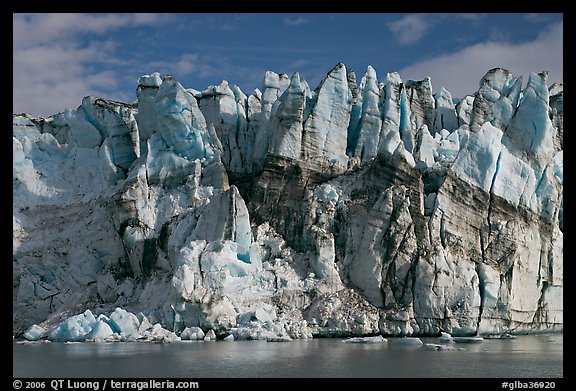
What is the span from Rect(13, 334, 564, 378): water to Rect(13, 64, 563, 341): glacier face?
313 centimetres

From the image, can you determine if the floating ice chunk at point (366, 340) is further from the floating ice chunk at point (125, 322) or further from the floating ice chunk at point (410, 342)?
the floating ice chunk at point (125, 322)

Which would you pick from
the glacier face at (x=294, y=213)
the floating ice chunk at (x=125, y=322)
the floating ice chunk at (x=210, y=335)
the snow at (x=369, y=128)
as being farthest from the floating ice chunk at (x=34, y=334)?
the snow at (x=369, y=128)

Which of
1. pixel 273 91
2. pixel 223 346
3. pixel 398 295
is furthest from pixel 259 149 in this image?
pixel 223 346

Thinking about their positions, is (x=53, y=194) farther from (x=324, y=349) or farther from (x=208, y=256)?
(x=324, y=349)

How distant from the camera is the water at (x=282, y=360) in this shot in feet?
85.1

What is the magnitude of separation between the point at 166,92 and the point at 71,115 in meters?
6.57

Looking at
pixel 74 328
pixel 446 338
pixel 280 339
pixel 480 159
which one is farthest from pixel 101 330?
pixel 480 159

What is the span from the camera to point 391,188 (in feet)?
137

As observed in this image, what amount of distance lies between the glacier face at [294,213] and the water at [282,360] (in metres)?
3.13

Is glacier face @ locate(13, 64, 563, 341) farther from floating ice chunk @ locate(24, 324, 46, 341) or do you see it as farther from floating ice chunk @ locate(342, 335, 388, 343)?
floating ice chunk @ locate(342, 335, 388, 343)

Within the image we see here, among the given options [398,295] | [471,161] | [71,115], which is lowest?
[398,295]

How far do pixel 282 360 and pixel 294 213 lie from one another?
16.2m
